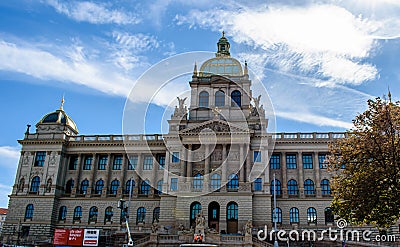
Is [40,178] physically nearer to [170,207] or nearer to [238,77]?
[170,207]

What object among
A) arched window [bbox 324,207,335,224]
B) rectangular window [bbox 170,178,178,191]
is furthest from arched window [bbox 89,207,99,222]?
arched window [bbox 324,207,335,224]

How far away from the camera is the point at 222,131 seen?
189ft

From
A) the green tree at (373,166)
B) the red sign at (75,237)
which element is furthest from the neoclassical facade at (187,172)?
the green tree at (373,166)

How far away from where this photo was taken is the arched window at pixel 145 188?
63.2 m

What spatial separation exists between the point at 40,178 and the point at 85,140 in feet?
31.3

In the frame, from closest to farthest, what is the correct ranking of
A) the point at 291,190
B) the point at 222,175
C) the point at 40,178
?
the point at 222,175 < the point at 291,190 < the point at 40,178

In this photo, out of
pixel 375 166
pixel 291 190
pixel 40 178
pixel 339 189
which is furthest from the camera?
pixel 40 178

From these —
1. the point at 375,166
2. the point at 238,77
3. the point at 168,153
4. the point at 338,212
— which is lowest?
the point at 338,212

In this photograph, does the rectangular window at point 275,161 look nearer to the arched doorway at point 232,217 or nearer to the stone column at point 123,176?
the arched doorway at point 232,217

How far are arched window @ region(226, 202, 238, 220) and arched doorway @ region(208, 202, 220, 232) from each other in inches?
66.0

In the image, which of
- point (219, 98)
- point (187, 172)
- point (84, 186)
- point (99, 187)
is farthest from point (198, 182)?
point (84, 186)

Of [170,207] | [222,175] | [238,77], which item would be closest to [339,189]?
[222,175]

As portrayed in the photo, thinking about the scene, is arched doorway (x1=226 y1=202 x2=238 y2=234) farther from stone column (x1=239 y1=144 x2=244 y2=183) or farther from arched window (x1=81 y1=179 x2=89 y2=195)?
arched window (x1=81 y1=179 x2=89 y2=195)

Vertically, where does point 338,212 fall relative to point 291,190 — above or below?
below
